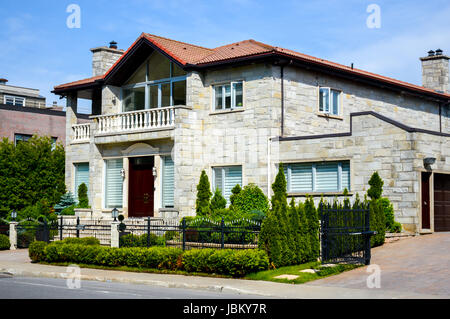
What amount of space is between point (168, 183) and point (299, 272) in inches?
496

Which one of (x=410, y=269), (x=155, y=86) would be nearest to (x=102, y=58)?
(x=155, y=86)

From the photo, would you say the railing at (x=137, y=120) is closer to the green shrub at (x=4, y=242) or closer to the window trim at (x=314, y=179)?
the window trim at (x=314, y=179)

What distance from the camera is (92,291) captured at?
1466 centimetres

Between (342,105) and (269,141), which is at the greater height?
(342,105)

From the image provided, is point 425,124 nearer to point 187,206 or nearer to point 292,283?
point 187,206

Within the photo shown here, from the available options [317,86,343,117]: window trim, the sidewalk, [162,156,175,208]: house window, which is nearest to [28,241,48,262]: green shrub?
the sidewalk

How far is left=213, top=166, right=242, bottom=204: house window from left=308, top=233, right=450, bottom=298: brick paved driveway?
26.1 feet

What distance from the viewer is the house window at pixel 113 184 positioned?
31.0 m

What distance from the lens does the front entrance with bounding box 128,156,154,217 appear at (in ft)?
97.2

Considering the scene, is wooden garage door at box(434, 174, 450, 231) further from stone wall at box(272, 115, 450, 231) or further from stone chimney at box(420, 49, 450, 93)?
stone chimney at box(420, 49, 450, 93)

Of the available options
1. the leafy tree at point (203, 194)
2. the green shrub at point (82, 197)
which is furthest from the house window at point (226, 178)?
the green shrub at point (82, 197)

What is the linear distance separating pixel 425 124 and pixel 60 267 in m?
21.6

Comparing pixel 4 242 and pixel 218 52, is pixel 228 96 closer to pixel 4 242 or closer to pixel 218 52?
pixel 218 52
